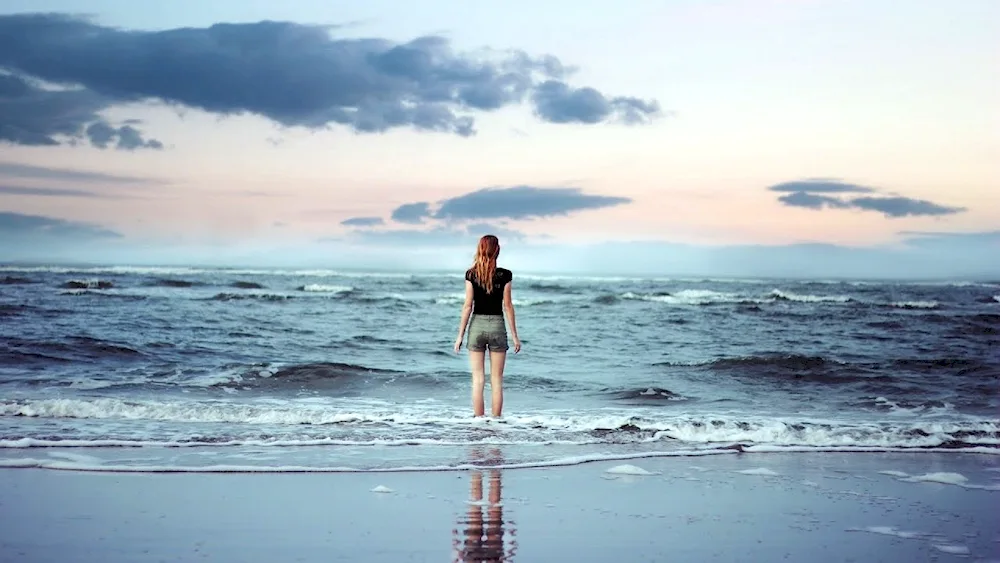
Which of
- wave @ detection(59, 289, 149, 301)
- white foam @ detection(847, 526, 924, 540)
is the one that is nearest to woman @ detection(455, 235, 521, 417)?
white foam @ detection(847, 526, 924, 540)

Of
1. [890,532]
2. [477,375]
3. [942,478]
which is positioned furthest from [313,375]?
[890,532]

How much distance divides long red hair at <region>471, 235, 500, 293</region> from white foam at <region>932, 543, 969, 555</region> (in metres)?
5.41

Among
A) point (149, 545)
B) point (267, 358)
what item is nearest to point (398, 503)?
point (149, 545)

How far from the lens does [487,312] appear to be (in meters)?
9.27

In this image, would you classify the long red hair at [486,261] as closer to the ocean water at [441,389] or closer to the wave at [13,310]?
the ocean water at [441,389]

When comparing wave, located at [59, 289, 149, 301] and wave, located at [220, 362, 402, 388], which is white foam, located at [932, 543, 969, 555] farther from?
wave, located at [59, 289, 149, 301]

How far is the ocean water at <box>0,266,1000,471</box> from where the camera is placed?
7699mm

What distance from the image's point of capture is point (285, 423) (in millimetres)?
9195

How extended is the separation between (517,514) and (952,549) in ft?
8.32

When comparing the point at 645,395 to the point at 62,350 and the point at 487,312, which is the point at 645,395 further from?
the point at 62,350

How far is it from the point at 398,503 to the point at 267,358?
10.4m

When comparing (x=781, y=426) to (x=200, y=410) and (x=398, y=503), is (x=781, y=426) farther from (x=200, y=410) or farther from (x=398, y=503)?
(x=200, y=410)

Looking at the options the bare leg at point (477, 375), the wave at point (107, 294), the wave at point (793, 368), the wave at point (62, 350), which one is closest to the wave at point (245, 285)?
the wave at point (107, 294)

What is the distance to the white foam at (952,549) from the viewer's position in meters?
4.57
